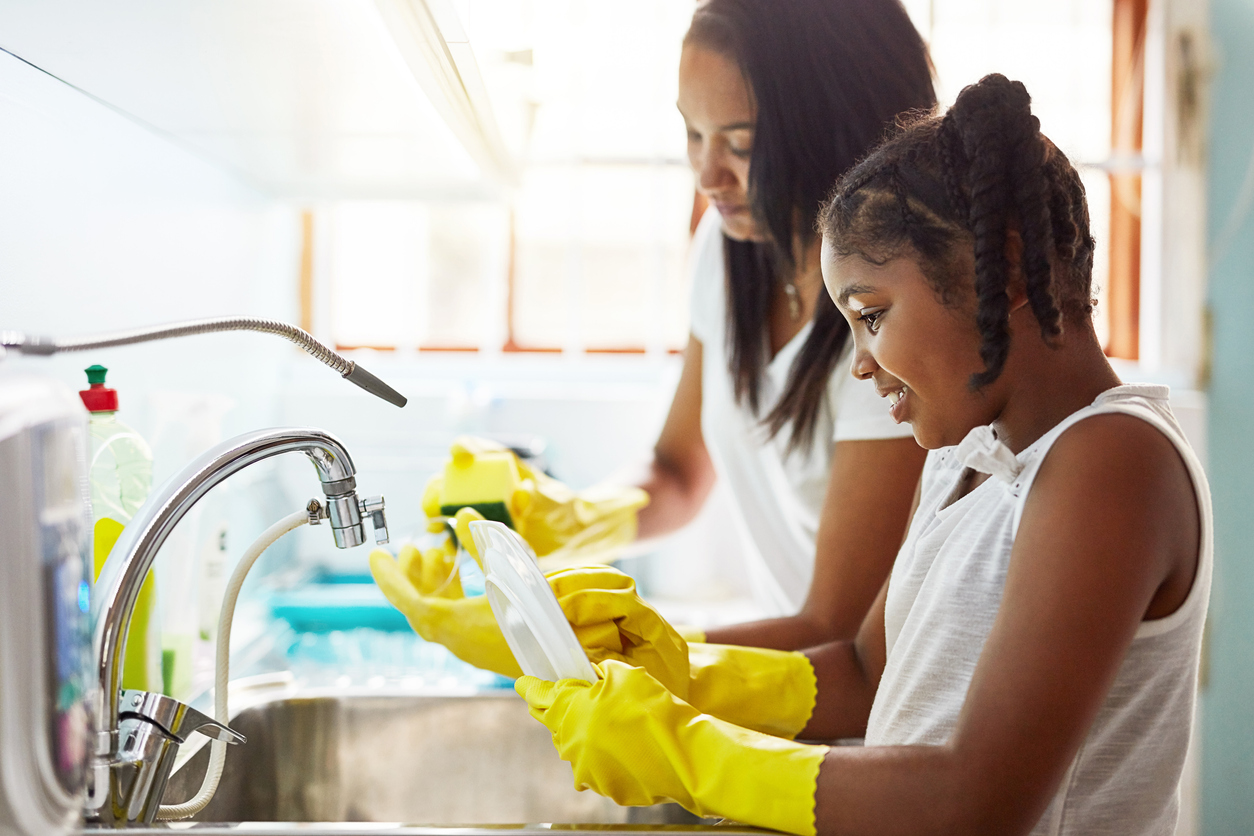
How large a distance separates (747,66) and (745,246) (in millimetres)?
301

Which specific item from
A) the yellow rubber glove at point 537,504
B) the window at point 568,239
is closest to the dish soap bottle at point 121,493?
the yellow rubber glove at point 537,504

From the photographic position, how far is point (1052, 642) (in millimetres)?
602

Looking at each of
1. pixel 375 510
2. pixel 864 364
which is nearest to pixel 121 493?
pixel 375 510

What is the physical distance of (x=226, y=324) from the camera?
2.04 feet

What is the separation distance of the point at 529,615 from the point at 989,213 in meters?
0.47

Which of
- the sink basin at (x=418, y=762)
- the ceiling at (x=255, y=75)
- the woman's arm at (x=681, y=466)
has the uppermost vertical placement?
the ceiling at (x=255, y=75)

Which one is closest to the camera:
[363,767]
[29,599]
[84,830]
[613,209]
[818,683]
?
[29,599]

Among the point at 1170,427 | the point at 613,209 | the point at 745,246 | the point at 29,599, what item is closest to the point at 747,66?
the point at 745,246

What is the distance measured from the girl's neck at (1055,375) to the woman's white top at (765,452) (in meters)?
0.36

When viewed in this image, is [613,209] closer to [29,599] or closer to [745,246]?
[745,246]

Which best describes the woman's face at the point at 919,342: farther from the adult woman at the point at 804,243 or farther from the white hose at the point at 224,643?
the white hose at the point at 224,643

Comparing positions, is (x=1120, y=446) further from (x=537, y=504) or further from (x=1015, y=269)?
(x=537, y=504)

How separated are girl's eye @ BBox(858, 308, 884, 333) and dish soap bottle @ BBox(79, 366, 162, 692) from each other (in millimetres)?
693

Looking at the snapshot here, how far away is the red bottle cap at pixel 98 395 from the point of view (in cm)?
89
